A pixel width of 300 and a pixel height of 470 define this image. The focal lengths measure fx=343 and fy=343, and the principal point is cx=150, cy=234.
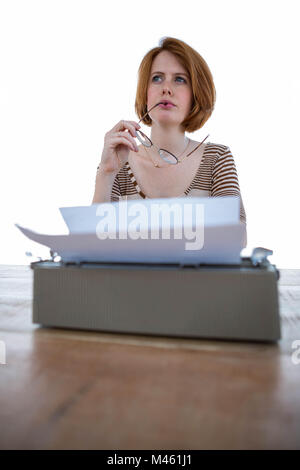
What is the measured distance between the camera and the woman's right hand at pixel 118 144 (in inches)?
31.2

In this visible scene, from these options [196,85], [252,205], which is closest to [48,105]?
[252,205]

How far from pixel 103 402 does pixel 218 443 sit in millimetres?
85

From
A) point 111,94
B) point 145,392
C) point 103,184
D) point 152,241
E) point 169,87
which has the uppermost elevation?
point 111,94

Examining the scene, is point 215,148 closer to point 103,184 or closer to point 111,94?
point 103,184

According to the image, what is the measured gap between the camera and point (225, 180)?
3.81 feet

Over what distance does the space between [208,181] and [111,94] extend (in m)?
2.84

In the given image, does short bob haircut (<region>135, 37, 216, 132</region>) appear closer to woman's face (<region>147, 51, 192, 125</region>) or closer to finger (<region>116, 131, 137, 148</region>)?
woman's face (<region>147, 51, 192, 125</region>)

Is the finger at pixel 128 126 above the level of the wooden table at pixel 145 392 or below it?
above

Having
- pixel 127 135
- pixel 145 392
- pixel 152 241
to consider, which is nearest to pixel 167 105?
pixel 127 135

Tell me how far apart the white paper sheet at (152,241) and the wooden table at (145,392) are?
8 cm

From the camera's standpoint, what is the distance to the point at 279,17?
3418 mm

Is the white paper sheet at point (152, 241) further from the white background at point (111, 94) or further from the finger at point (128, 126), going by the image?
the white background at point (111, 94)

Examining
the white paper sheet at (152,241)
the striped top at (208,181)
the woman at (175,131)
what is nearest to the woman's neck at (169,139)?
the woman at (175,131)
